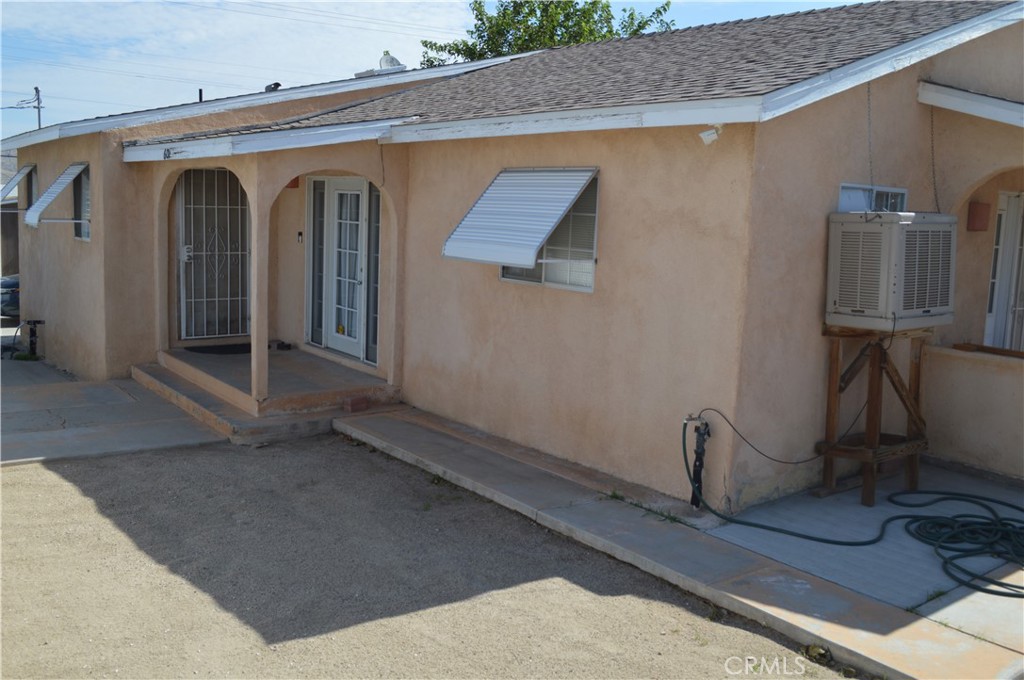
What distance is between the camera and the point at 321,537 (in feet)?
21.8

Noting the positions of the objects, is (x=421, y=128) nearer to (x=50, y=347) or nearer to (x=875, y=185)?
(x=875, y=185)

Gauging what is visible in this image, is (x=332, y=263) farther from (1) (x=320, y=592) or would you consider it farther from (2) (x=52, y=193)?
(1) (x=320, y=592)

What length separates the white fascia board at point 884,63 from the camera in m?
6.12

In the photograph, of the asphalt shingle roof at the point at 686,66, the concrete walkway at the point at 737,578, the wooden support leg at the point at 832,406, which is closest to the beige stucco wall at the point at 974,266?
the asphalt shingle roof at the point at 686,66

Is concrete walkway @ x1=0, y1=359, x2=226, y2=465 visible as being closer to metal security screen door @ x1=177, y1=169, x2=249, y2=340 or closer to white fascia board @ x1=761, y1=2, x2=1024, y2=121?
metal security screen door @ x1=177, y1=169, x2=249, y2=340

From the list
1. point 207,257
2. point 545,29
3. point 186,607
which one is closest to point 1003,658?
point 186,607

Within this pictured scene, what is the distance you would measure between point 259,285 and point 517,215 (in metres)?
2.89

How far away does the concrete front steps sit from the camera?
905cm

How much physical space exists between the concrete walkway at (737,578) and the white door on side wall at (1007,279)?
195 inches

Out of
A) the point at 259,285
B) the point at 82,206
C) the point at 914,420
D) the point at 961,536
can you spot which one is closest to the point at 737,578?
the point at 961,536

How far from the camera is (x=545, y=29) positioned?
26.4 m

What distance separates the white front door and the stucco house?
0.05 m

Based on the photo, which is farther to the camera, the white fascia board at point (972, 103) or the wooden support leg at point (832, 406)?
the white fascia board at point (972, 103)

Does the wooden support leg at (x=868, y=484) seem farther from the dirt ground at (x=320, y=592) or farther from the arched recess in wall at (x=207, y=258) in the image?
the arched recess in wall at (x=207, y=258)
